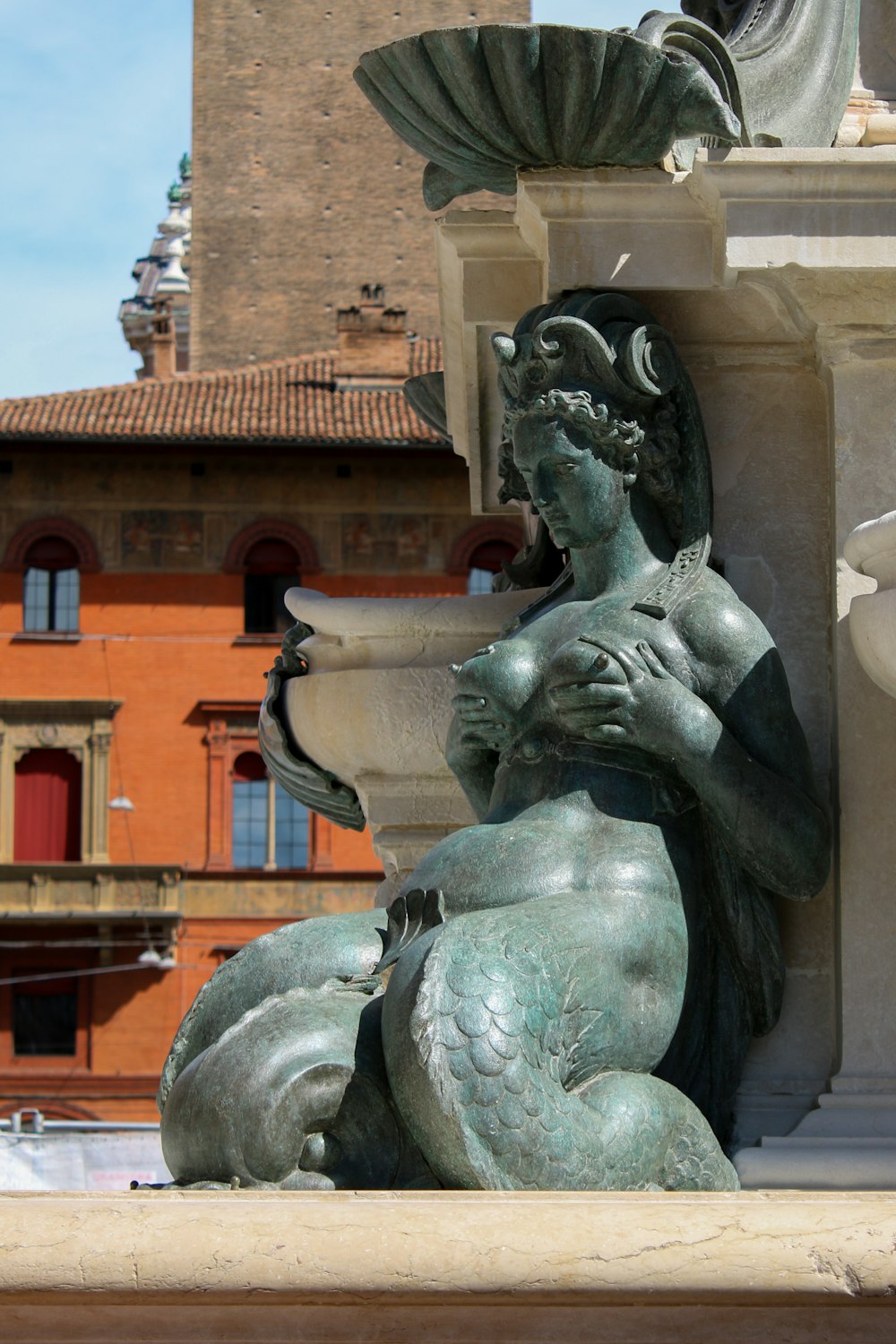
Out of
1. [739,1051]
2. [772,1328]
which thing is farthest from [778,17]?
[772,1328]

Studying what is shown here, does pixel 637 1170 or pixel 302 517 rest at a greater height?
pixel 302 517

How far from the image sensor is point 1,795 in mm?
38719

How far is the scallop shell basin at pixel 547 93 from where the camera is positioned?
3.51 metres

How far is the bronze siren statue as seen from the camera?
3115 millimetres

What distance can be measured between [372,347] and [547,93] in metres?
39.4

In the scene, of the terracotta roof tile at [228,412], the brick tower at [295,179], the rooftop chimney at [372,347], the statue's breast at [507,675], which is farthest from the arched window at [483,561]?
the statue's breast at [507,675]

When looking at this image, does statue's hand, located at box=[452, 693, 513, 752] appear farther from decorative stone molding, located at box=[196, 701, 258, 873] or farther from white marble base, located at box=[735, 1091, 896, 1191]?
decorative stone molding, located at box=[196, 701, 258, 873]

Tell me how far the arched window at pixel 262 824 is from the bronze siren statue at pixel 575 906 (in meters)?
34.5

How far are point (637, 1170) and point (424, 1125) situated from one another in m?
0.28

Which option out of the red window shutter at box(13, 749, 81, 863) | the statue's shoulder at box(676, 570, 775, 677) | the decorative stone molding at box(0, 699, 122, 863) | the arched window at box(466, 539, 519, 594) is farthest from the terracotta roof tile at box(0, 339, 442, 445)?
the statue's shoulder at box(676, 570, 775, 677)

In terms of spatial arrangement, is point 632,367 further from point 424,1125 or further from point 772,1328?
point 772,1328

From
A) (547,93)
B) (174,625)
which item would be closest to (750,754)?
(547,93)

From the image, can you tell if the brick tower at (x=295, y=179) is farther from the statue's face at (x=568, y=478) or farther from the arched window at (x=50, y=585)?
the statue's face at (x=568, y=478)

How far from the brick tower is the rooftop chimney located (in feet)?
24.1
